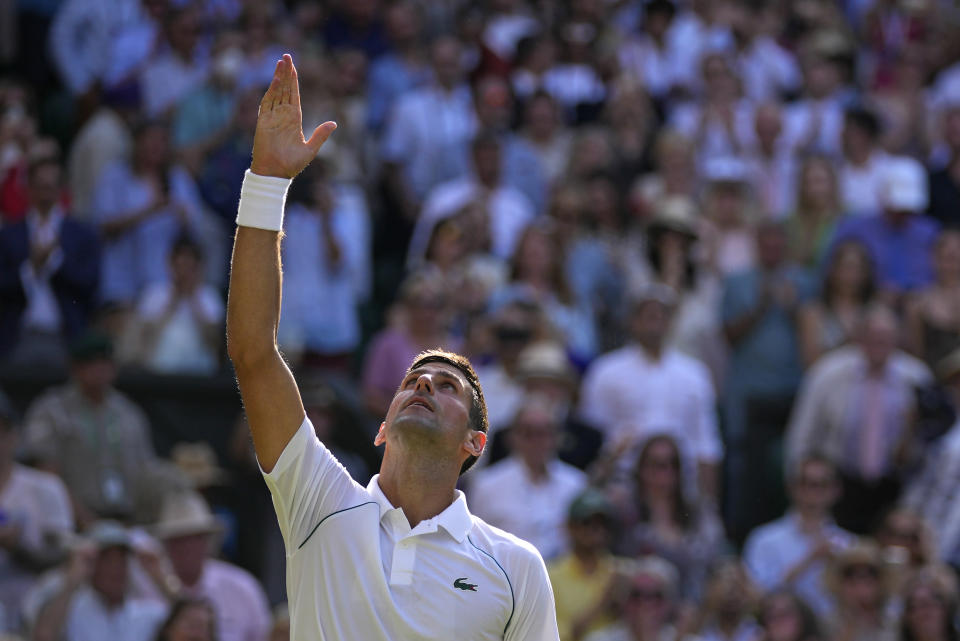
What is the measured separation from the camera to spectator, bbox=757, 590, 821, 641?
876 centimetres

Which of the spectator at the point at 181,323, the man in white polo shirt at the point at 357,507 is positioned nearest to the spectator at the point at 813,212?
the spectator at the point at 181,323

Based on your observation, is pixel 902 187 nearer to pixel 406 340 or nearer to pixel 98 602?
pixel 406 340

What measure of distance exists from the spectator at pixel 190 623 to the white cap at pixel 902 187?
616 cm

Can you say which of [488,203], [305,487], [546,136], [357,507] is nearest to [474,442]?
[357,507]

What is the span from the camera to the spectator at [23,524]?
29.1ft

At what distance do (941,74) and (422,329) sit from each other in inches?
260

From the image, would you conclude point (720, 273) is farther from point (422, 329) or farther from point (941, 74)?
point (941, 74)

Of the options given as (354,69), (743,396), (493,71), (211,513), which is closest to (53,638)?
(211,513)

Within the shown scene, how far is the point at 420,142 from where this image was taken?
42.5ft

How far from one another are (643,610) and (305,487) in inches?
175

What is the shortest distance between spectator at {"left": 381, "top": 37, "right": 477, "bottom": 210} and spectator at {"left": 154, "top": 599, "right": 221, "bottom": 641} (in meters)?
5.02

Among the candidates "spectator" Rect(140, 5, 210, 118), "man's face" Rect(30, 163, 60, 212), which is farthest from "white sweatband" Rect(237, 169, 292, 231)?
"spectator" Rect(140, 5, 210, 118)

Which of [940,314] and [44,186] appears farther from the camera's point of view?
[940,314]

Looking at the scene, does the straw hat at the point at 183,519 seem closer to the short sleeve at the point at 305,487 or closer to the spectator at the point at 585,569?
the spectator at the point at 585,569
